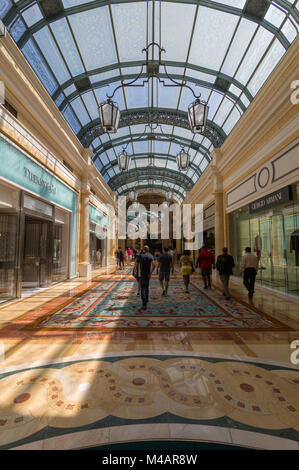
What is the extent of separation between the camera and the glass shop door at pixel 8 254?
19.3 ft

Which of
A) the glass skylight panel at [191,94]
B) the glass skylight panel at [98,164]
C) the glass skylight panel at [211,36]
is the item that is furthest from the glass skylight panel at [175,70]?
the glass skylight panel at [98,164]

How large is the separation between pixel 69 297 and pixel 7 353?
3.46 metres

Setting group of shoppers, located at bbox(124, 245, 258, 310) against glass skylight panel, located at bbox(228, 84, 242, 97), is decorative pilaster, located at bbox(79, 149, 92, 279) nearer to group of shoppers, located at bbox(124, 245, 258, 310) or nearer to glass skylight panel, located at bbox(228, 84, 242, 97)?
group of shoppers, located at bbox(124, 245, 258, 310)

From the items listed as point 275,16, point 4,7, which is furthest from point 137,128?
point 4,7

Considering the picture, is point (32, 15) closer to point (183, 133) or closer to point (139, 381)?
point (139, 381)

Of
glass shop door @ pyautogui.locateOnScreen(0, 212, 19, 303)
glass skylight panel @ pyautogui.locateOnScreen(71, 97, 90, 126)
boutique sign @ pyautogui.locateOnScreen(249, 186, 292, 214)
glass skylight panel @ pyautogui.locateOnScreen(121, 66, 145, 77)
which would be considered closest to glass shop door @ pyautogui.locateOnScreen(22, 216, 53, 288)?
glass shop door @ pyautogui.locateOnScreen(0, 212, 19, 303)

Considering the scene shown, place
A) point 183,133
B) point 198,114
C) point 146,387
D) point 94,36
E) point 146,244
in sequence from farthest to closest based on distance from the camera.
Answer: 1. point 183,133
2. point 94,36
3. point 146,244
4. point 198,114
5. point 146,387

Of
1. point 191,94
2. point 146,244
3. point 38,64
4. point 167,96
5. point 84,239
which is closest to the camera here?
point 146,244

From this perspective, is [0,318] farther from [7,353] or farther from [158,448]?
[158,448]

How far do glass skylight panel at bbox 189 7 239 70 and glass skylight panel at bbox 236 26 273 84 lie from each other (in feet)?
2.41

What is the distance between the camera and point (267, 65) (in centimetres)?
676

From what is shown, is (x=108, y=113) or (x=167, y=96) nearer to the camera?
(x=108, y=113)

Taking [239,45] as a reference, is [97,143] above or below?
below

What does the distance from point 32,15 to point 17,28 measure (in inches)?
22.3
